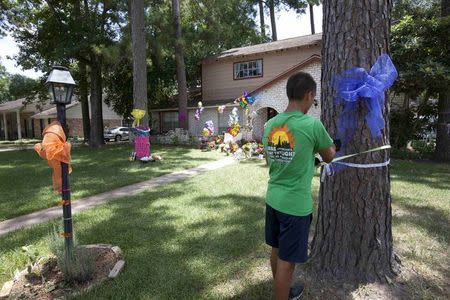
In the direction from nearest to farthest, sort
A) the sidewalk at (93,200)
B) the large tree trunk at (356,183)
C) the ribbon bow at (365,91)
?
1. the ribbon bow at (365,91)
2. the large tree trunk at (356,183)
3. the sidewalk at (93,200)

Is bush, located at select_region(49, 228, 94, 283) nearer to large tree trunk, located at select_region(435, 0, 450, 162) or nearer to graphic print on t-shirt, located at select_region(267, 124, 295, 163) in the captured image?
graphic print on t-shirt, located at select_region(267, 124, 295, 163)

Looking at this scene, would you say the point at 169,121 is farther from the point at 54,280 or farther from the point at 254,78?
the point at 54,280

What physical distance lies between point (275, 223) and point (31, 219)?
16.3ft

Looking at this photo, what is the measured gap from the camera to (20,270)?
3.97 meters

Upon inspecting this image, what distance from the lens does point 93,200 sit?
7.50 m

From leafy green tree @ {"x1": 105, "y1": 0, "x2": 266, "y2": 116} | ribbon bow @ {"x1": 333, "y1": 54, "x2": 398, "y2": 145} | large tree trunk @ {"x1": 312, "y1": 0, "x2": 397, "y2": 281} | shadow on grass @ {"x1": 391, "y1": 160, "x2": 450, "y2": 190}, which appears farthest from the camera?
leafy green tree @ {"x1": 105, "y1": 0, "x2": 266, "y2": 116}

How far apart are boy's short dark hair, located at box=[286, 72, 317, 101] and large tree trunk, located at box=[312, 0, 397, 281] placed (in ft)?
2.13

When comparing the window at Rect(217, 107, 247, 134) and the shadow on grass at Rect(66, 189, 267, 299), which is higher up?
the window at Rect(217, 107, 247, 134)

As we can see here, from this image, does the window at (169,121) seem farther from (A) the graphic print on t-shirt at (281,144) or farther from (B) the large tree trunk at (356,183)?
(A) the graphic print on t-shirt at (281,144)

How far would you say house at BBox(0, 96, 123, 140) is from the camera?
35.6 m

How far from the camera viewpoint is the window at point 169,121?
2521 centimetres

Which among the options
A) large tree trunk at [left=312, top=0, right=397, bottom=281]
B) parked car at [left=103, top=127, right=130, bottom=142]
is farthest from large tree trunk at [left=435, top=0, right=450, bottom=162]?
parked car at [left=103, top=127, right=130, bottom=142]

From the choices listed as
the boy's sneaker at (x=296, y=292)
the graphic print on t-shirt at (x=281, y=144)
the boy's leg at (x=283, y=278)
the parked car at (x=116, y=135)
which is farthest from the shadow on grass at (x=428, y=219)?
the parked car at (x=116, y=135)

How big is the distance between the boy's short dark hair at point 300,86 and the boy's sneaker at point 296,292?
1651 mm
